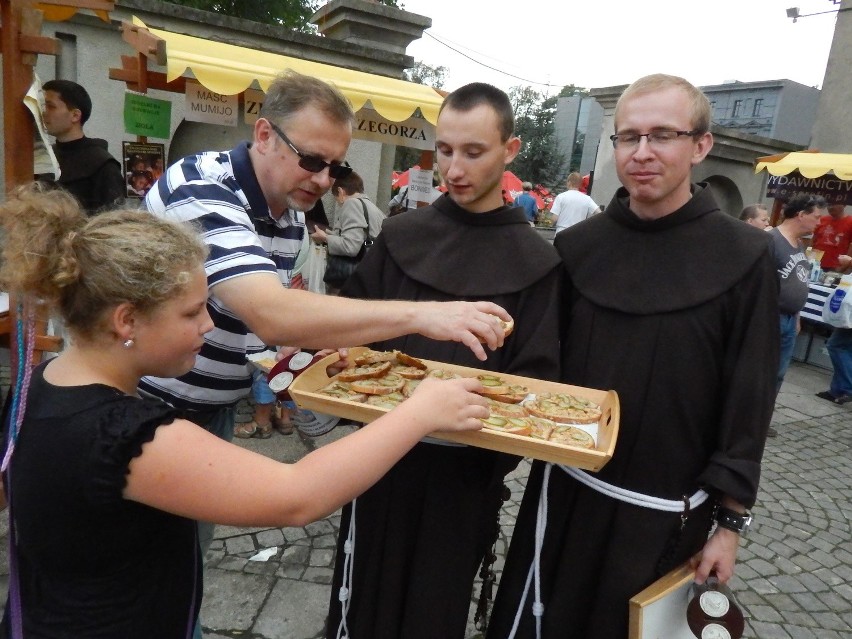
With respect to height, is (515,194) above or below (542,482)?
above

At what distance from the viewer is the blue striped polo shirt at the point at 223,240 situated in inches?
63.2

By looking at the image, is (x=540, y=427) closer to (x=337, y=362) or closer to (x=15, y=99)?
(x=337, y=362)

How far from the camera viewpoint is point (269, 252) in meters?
2.04

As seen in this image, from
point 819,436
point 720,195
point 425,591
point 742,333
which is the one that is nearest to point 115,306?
point 425,591

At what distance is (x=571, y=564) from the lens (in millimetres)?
1927

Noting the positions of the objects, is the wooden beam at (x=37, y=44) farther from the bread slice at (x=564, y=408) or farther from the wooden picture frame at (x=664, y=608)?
the wooden picture frame at (x=664, y=608)

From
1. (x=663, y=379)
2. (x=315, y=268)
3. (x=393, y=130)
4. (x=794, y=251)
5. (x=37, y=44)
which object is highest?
(x=393, y=130)

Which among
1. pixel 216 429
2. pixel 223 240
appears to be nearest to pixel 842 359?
pixel 216 429

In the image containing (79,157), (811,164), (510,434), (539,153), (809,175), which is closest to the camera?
(510,434)

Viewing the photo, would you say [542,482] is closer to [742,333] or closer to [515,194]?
[742,333]

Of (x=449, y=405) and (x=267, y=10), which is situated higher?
(x=267, y=10)

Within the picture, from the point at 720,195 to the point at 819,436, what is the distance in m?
8.68

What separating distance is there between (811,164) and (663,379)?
8.74 m

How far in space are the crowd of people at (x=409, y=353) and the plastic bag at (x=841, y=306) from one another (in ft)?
18.5
